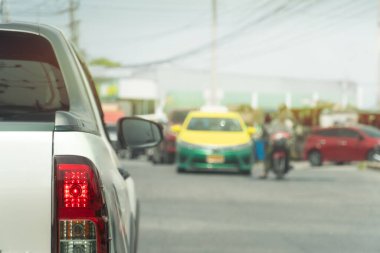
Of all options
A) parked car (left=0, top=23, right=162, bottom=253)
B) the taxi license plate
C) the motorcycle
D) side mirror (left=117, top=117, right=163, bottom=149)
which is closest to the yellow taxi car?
the taxi license plate

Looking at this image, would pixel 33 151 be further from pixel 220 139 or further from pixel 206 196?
pixel 220 139

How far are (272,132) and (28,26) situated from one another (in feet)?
54.5

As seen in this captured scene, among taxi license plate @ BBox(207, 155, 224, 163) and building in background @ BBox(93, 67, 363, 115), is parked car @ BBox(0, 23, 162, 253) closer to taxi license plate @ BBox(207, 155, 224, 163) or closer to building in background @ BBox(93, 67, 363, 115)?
taxi license plate @ BBox(207, 155, 224, 163)

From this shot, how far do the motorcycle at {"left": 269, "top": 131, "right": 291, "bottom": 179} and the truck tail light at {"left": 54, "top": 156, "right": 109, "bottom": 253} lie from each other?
17.3 metres

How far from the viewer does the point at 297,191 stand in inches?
622

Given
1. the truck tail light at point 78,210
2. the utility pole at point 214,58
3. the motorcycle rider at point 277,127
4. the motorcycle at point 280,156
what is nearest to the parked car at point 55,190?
the truck tail light at point 78,210

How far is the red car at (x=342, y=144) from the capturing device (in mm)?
31156

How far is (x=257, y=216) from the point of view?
11.3 meters

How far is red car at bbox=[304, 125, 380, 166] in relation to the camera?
31156mm

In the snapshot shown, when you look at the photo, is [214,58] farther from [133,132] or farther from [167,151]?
[133,132]

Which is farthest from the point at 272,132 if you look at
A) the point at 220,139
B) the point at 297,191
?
the point at 297,191

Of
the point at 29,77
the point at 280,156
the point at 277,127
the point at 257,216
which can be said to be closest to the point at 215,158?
the point at 280,156

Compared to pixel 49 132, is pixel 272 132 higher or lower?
lower

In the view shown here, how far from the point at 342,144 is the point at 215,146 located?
11.5m
